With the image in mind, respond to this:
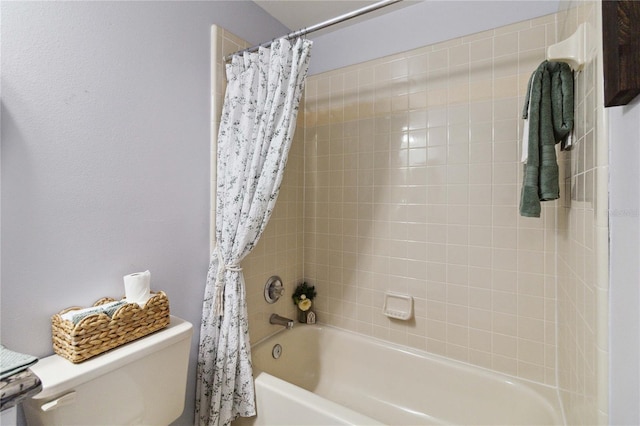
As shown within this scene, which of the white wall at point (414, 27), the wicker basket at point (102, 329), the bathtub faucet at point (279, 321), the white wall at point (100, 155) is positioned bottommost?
the bathtub faucet at point (279, 321)

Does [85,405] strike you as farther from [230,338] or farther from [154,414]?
[230,338]

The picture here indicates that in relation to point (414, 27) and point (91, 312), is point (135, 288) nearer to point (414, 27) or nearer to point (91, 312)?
point (91, 312)

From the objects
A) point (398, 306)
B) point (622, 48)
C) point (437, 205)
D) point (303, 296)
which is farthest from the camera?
point (303, 296)

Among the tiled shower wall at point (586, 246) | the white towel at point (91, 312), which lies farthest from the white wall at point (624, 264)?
the white towel at point (91, 312)

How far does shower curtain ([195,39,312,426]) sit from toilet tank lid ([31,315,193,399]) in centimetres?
30

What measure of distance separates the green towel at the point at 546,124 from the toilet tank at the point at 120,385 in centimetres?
140

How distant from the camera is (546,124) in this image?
1.04 meters

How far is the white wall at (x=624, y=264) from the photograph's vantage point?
0.62 meters

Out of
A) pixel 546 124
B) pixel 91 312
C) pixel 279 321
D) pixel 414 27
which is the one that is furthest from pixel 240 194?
pixel 414 27

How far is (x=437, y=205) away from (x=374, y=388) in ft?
3.77

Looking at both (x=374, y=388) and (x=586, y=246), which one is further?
(x=374, y=388)

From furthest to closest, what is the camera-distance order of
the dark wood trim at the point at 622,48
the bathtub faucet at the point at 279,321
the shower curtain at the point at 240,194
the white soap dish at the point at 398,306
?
the bathtub faucet at the point at 279,321, the white soap dish at the point at 398,306, the shower curtain at the point at 240,194, the dark wood trim at the point at 622,48

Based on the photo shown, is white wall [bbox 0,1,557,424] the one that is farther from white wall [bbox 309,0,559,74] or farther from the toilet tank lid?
the toilet tank lid

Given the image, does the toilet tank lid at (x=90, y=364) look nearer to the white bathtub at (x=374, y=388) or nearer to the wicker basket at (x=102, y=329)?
the wicker basket at (x=102, y=329)
